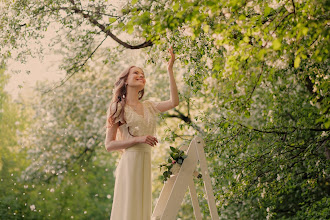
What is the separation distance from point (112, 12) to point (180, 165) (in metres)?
3.32

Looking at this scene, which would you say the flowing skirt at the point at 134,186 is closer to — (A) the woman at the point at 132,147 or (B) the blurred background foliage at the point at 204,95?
(A) the woman at the point at 132,147

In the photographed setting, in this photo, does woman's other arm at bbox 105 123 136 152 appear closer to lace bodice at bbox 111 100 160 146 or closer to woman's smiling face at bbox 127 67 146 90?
lace bodice at bbox 111 100 160 146

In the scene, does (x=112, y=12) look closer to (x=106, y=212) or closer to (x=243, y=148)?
(x=243, y=148)

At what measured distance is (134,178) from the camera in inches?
137

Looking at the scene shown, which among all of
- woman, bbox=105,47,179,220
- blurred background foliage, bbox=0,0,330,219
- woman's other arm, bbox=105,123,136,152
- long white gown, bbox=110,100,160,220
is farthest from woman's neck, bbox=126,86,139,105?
blurred background foliage, bbox=0,0,330,219

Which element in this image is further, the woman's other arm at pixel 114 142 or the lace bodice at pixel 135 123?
the lace bodice at pixel 135 123

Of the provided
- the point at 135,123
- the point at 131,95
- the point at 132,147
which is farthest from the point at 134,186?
the point at 131,95

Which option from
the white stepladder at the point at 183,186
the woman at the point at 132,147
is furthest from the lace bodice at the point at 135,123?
the white stepladder at the point at 183,186

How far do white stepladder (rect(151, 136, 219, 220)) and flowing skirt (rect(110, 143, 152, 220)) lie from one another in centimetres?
11

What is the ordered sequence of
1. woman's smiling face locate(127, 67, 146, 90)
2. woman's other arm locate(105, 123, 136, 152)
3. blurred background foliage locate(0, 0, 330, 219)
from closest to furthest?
blurred background foliage locate(0, 0, 330, 219) < woman's other arm locate(105, 123, 136, 152) < woman's smiling face locate(127, 67, 146, 90)

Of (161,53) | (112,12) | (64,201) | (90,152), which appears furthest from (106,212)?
(161,53)

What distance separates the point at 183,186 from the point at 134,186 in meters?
0.36

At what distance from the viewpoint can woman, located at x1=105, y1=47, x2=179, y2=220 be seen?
3451 millimetres

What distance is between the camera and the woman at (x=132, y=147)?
3.45 m
